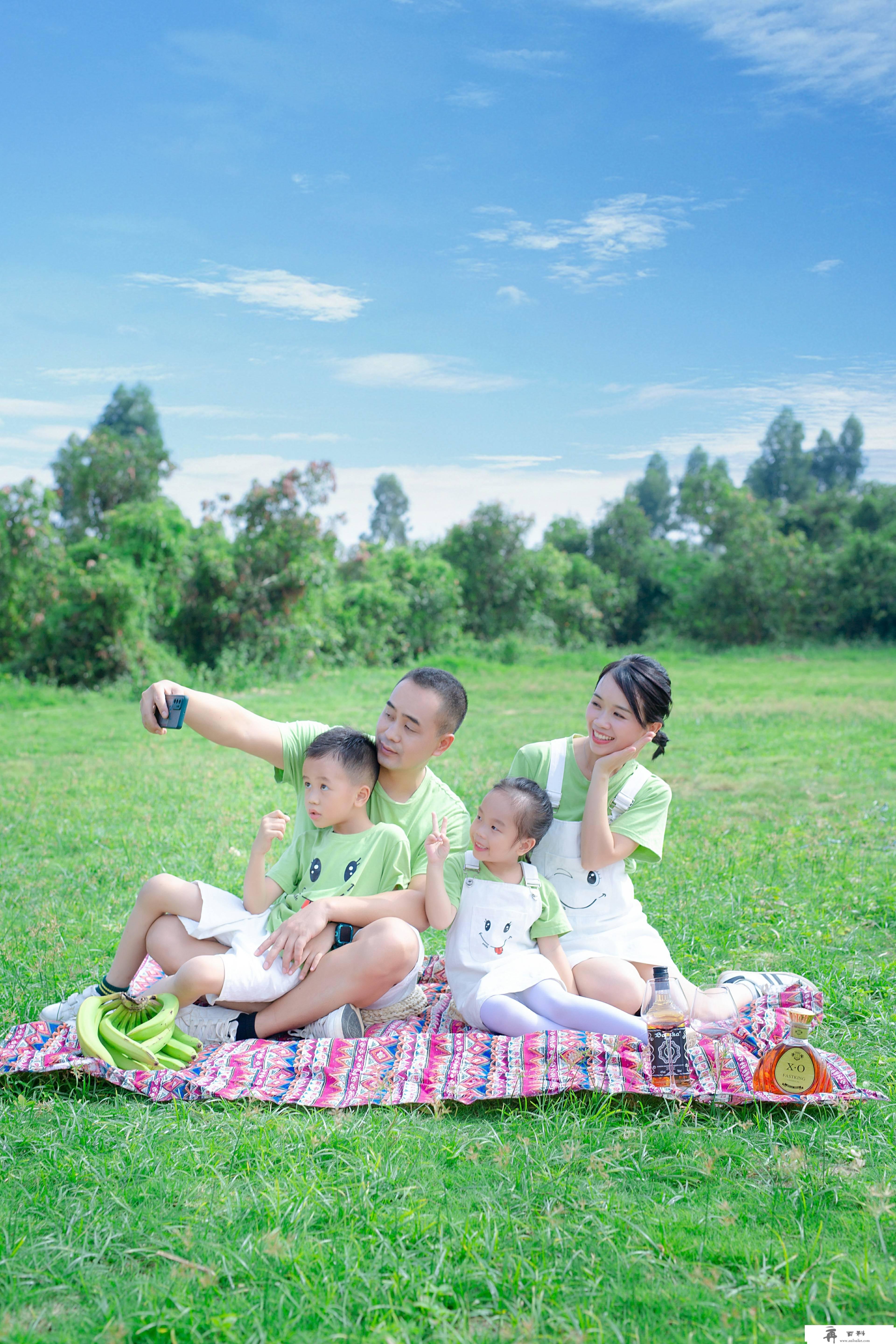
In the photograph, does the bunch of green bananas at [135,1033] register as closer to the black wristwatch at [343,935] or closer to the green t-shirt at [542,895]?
the black wristwatch at [343,935]

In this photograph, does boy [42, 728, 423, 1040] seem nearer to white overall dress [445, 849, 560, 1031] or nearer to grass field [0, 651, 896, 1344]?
white overall dress [445, 849, 560, 1031]

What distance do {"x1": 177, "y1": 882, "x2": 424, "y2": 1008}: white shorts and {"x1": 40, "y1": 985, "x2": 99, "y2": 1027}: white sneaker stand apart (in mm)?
392

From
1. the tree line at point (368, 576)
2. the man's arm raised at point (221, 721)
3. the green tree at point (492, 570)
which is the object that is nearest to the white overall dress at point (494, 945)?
the man's arm raised at point (221, 721)

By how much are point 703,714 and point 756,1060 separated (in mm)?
8869

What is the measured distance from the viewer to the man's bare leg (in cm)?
309

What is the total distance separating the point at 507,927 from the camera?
3.21 metres

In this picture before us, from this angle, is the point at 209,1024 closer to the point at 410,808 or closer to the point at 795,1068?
the point at 410,808

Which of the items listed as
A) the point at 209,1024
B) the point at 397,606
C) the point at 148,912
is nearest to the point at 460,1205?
the point at 209,1024

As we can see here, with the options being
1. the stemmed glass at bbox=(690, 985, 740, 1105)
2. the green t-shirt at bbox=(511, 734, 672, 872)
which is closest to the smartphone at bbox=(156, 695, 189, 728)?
the green t-shirt at bbox=(511, 734, 672, 872)

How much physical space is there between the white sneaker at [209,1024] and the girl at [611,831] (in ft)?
3.43

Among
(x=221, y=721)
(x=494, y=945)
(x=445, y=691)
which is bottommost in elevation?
(x=494, y=945)

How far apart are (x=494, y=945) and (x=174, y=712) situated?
3.90ft

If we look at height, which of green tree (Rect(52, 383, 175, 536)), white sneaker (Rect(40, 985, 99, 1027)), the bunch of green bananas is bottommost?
white sneaker (Rect(40, 985, 99, 1027))

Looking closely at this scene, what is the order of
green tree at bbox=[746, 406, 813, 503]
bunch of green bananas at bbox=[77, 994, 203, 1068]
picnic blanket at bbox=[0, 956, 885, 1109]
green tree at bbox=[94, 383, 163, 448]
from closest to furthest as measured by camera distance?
picnic blanket at bbox=[0, 956, 885, 1109] → bunch of green bananas at bbox=[77, 994, 203, 1068] → green tree at bbox=[94, 383, 163, 448] → green tree at bbox=[746, 406, 813, 503]
